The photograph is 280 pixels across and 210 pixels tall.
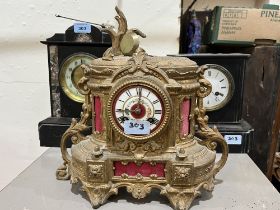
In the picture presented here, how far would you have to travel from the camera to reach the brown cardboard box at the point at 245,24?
1442 mm

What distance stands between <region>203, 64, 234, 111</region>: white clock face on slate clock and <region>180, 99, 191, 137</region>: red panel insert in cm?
38

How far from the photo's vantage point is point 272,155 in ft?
5.10

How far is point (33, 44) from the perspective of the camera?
1590 mm

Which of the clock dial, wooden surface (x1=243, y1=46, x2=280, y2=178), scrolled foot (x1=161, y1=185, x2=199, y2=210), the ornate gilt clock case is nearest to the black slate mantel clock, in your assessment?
the clock dial

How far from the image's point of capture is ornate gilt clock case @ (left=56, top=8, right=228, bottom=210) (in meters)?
0.83

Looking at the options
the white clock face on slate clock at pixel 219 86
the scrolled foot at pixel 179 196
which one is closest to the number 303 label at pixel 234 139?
the white clock face on slate clock at pixel 219 86

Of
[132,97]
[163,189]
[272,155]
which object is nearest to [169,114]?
[132,97]

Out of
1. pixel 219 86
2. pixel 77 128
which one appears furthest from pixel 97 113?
pixel 219 86

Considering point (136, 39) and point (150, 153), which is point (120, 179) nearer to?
point (150, 153)

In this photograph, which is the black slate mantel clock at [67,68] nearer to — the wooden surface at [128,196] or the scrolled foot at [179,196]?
the wooden surface at [128,196]

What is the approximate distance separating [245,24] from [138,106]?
90 cm

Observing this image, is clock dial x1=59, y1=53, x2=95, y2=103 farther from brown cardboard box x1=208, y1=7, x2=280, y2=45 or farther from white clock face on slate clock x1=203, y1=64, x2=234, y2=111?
brown cardboard box x1=208, y1=7, x2=280, y2=45

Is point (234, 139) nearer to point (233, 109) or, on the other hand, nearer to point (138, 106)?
point (233, 109)

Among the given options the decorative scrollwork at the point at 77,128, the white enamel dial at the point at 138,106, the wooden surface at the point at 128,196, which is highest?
the white enamel dial at the point at 138,106
